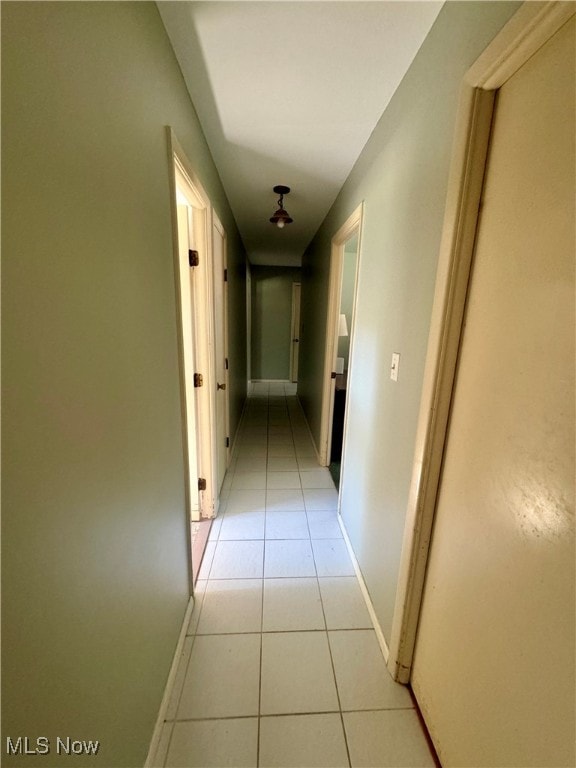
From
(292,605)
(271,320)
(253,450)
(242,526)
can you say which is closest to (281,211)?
(253,450)

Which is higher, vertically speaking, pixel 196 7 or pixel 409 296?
pixel 196 7

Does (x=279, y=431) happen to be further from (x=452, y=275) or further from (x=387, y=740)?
(x=452, y=275)

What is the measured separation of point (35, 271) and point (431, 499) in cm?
120

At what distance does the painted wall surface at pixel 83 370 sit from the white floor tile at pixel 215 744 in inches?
6.1

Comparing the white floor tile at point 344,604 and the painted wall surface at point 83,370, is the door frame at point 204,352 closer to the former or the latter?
the painted wall surface at point 83,370

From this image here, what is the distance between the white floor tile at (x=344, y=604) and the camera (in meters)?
1.40

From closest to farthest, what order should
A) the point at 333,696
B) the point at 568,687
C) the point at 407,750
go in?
the point at 568,687
the point at 407,750
the point at 333,696

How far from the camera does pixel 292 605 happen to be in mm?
1479

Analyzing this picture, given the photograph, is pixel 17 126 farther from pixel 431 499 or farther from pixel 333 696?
pixel 333 696

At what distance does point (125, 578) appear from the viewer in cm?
77

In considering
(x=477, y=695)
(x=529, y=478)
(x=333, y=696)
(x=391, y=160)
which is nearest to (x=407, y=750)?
(x=333, y=696)

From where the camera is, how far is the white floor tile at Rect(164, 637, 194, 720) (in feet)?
3.52

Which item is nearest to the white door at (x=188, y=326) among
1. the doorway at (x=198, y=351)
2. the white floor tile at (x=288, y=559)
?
the doorway at (x=198, y=351)

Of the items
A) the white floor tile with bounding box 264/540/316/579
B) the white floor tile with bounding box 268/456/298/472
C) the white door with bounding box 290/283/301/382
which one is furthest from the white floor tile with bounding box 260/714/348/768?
the white door with bounding box 290/283/301/382
